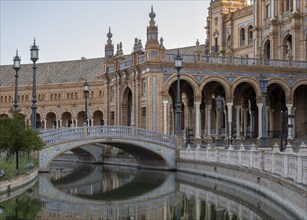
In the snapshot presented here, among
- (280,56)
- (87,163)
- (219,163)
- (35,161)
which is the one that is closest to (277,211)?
(219,163)

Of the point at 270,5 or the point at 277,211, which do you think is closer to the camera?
the point at 277,211

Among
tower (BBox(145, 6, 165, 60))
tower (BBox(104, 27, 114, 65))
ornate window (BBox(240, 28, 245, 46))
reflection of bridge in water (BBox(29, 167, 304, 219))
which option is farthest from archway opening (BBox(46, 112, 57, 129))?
reflection of bridge in water (BBox(29, 167, 304, 219))

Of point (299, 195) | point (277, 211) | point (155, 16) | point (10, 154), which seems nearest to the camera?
point (299, 195)

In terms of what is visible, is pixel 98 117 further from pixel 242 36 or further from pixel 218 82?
pixel 218 82

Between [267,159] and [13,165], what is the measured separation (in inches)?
486

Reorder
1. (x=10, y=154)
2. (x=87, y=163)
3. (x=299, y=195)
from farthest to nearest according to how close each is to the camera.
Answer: (x=87, y=163)
(x=10, y=154)
(x=299, y=195)

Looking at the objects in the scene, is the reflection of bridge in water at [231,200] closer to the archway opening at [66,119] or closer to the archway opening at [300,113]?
the archway opening at [300,113]

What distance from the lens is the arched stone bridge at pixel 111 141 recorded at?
128ft

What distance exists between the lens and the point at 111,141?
133 ft

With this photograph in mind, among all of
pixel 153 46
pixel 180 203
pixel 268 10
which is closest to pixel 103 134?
pixel 153 46

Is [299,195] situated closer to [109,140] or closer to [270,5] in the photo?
[109,140]

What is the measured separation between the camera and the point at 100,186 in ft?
108

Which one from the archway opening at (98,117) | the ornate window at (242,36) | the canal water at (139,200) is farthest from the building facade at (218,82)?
the archway opening at (98,117)

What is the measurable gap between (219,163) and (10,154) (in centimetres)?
1058
